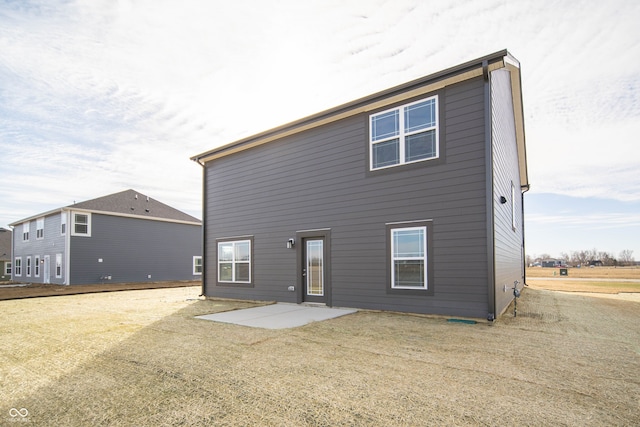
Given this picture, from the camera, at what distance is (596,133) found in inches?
561

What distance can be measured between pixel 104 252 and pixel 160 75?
16.7 m

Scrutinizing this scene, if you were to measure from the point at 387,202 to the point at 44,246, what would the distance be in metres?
27.0

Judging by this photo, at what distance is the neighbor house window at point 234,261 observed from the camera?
11.6 m

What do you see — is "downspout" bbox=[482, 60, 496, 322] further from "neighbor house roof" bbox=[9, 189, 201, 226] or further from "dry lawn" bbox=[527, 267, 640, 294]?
"neighbor house roof" bbox=[9, 189, 201, 226]

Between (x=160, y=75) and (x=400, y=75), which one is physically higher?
(x=160, y=75)

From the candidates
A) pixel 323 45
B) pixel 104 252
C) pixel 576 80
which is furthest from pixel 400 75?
pixel 104 252

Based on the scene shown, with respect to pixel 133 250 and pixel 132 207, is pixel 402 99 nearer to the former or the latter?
pixel 133 250

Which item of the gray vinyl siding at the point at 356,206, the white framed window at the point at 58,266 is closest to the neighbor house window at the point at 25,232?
the white framed window at the point at 58,266

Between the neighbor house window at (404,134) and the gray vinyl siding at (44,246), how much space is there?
73.6ft

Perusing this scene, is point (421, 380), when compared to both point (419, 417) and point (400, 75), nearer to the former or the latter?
point (419, 417)

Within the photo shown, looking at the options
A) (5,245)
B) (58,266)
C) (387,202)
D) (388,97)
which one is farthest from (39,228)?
(388,97)

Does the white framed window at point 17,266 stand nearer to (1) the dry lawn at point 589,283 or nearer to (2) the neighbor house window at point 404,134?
(2) the neighbor house window at point 404,134

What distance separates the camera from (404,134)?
27.5ft

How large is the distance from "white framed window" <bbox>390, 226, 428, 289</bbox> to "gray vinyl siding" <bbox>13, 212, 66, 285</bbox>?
Answer: 22633 millimetres
